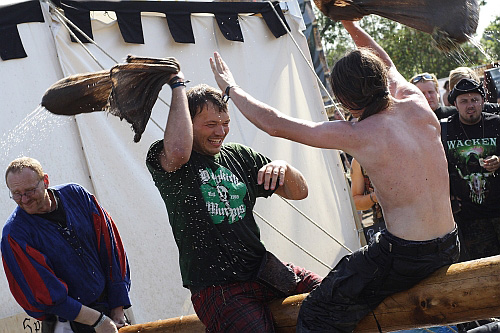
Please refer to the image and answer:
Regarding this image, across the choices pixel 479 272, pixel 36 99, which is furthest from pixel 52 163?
pixel 479 272

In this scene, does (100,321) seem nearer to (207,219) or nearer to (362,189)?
(207,219)

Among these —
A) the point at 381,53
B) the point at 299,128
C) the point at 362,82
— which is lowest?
the point at 299,128

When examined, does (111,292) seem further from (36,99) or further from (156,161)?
(36,99)

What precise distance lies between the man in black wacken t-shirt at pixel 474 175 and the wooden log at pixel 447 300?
198 cm

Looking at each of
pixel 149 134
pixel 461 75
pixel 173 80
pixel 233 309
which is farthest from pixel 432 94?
pixel 233 309

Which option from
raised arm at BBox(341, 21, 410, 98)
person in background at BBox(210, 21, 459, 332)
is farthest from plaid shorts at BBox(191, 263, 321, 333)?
raised arm at BBox(341, 21, 410, 98)

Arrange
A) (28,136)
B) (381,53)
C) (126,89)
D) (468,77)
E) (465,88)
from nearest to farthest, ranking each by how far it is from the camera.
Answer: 1. (126,89)
2. (381,53)
3. (465,88)
4. (28,136)
5. (468,77)

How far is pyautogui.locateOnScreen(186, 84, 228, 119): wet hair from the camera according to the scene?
3527mm

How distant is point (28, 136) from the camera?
560 centimetres

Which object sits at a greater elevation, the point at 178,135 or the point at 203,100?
the point at 203,100

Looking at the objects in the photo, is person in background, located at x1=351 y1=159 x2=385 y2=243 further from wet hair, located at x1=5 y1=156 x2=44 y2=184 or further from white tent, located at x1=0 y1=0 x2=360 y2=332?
wet hair, located at x1=5 y1=156 x2=44 y2=184

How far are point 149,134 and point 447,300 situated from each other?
11.5 feet

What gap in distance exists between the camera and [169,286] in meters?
6.04

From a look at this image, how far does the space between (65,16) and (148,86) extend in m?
2.62
